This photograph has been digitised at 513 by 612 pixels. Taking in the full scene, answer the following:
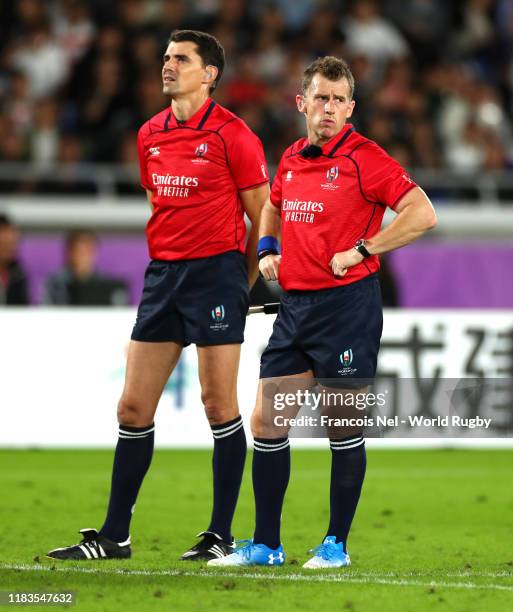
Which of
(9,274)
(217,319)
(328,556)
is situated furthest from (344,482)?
(9,274)

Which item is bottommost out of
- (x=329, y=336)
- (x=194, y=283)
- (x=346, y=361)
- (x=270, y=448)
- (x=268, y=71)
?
(x=270, y=448)

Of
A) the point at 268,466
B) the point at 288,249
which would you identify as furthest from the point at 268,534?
the point at 288,249

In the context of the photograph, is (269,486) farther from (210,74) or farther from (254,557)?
(210,74)

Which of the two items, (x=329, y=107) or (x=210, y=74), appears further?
(x=210, y=74)

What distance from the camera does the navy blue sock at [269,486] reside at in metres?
6.49

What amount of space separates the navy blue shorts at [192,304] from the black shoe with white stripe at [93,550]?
3.17 ft

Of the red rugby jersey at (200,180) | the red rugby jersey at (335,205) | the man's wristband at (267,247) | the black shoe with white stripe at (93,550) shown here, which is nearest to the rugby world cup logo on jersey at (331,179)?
the red rugby jersey at (335,205)

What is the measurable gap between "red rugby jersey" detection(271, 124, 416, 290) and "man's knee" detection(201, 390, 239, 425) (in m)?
0.71

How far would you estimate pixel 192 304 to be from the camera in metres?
6.86

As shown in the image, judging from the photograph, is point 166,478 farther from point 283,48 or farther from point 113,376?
point 283,48

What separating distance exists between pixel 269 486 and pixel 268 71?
10.8 metres

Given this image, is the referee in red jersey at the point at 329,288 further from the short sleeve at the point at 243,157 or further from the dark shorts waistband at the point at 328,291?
the short sleeve at the point at 243,157

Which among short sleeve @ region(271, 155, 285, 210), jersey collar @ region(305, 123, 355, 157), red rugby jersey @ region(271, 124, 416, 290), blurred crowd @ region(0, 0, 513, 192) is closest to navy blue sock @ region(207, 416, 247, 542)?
red rugby jersey @ region(271, 124, 416, 290)

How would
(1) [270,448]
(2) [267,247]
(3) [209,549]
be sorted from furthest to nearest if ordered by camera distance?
1. (3) [209,549]
2. (2) [267,247]
3. (1) [270,448]
